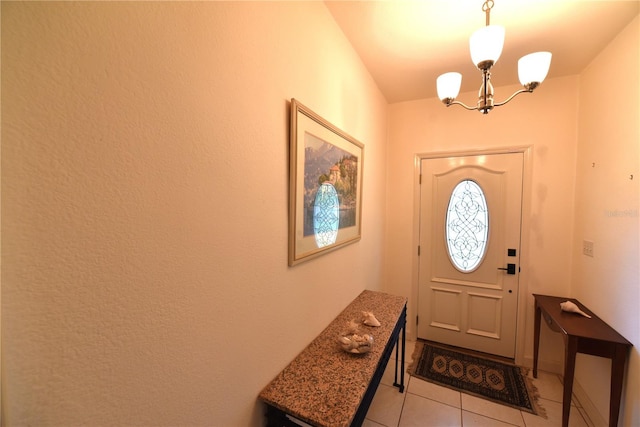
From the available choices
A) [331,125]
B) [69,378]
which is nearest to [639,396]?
[331,125]

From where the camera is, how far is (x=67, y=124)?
0.52 metres

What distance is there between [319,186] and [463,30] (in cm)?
148

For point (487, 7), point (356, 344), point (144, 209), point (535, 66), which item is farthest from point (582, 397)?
point (144, 209)

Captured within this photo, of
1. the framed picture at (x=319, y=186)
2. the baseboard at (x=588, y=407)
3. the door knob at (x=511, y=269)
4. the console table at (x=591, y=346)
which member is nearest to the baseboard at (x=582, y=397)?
the baseboard at (x=588, y=407)

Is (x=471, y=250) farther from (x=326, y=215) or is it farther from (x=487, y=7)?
(x=487, y=7)

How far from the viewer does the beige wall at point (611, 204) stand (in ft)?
5.08

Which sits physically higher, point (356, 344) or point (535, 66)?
point (535, 66)

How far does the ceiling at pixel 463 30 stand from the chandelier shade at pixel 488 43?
43 cm

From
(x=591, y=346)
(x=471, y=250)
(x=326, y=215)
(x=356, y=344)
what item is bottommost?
(x=591, y=346)

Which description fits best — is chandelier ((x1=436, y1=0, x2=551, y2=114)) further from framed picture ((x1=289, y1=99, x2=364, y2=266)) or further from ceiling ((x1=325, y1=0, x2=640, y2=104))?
framed picture ((x1=289, y1=99, x2=364, y2=266))

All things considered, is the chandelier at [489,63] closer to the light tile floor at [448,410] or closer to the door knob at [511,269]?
the door knob at [511,269]

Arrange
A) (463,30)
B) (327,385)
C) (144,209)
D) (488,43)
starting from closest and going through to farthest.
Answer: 1. (144,209)
2. (327,385)
3. (488,43)
4. (463,30)

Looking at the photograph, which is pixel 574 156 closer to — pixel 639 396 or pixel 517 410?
pixel 639 396

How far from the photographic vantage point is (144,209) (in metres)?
0.66
